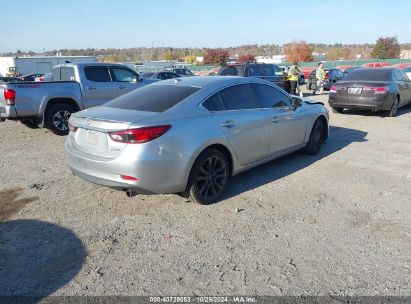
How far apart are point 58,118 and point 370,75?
9.37 metres

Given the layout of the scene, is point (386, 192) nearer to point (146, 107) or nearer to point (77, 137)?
point (146, 107)

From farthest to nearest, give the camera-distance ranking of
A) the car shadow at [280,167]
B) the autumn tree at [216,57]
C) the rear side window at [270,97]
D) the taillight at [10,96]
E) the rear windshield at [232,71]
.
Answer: the autumn tree at [216,57] → the rear windshield at [232,71] → the taillight at [10,96] → the rear side window at [270,97] → the car shadow at [280,167]

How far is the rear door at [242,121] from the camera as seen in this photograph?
15.6 feet

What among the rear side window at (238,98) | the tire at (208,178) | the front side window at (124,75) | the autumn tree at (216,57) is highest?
the autumn tree at (216,57)

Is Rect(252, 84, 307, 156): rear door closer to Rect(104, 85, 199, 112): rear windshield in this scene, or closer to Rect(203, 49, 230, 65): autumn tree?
Rect(104, 85, 199, 112): rear windshield

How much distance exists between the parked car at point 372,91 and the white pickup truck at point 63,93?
614 centimetres

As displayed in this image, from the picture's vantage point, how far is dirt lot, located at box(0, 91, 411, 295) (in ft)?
10.1

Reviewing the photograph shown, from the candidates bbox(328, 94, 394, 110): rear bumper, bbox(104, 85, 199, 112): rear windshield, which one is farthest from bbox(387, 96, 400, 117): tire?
bbox(104, 85, 199, 112): rear windshield

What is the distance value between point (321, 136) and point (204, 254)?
4.62 metres

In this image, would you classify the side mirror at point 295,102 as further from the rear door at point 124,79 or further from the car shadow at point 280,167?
the rear door at point 124,79

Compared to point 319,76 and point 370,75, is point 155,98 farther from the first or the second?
point 319,76

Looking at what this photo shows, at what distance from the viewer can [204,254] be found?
352 cm

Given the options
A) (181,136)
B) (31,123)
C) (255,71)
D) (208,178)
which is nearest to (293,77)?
(255,71)

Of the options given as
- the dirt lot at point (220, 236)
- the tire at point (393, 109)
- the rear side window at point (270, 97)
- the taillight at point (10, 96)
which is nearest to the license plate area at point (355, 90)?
the tire at point (393, 109)
